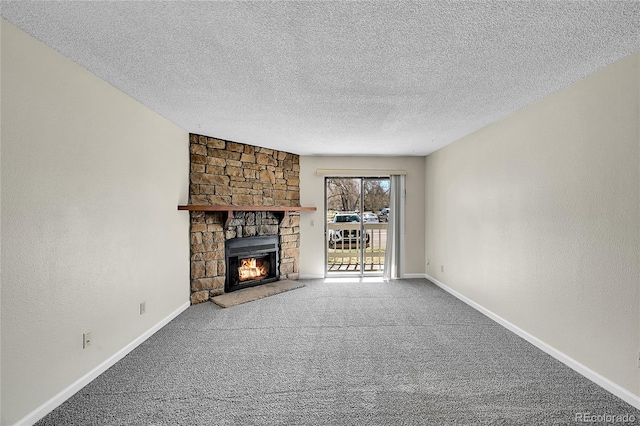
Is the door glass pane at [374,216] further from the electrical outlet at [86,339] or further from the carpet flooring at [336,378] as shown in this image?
the electrical outlet at [86,339]

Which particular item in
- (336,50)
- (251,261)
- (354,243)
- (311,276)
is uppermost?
(336,50)

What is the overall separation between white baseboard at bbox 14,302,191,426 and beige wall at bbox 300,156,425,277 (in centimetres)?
268

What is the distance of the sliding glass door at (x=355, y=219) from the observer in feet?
17.0

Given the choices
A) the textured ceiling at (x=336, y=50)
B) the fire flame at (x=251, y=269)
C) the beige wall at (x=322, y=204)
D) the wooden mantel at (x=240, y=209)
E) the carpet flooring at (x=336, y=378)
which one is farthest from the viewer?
the beige wall at (x=322, y=204)

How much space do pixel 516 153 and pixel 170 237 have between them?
390 cm

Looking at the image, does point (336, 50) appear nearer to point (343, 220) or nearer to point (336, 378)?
point (336, 378)

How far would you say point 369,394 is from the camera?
189 centimetres

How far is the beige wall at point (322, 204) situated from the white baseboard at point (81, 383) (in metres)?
2.68

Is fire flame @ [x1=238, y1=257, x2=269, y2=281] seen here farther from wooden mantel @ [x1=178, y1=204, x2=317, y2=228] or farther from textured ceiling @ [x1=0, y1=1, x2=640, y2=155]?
textured ceiling @ [x1=0, y1=1, x2=640, y2=155]

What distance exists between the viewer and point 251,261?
4477 mm

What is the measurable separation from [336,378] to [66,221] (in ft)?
7.33

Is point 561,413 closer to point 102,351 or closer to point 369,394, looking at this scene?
point 369,394

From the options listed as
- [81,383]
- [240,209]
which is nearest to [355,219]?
[240,209]

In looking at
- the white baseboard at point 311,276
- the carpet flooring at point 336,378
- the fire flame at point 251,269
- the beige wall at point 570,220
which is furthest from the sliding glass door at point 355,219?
the carpet flooring at point 336,378
